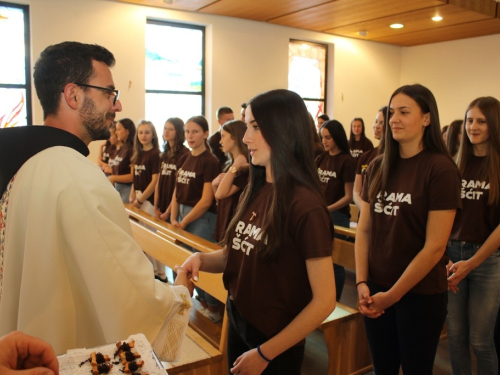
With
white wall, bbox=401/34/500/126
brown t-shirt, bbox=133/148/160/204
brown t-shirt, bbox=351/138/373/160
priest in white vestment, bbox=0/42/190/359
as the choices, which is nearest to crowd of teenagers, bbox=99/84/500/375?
priest in white vestment, bbox=0/42/190/359

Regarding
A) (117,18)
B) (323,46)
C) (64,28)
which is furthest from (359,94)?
(64,28)

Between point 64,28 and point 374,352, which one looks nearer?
point 374,352

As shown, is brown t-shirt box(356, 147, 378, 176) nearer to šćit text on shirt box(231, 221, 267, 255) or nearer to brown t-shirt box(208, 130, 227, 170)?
brown t-shirt box(208, 130, 227, 170)

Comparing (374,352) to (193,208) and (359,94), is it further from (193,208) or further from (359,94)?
(359,94)

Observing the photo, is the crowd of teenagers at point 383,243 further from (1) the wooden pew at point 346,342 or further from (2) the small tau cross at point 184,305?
(1) the wooden pew at point 346,342

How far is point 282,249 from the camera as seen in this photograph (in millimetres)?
1404

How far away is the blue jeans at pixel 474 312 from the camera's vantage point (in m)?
2.26

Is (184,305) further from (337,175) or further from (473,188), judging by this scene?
(337,175)

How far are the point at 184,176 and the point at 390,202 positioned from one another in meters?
2.37

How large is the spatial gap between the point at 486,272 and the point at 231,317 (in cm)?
143

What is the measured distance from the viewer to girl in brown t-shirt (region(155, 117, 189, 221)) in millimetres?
4441

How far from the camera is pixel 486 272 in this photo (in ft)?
7.47

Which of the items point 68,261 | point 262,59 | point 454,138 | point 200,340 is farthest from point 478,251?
point 262,59

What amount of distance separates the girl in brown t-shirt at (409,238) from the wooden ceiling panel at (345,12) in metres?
4.89
